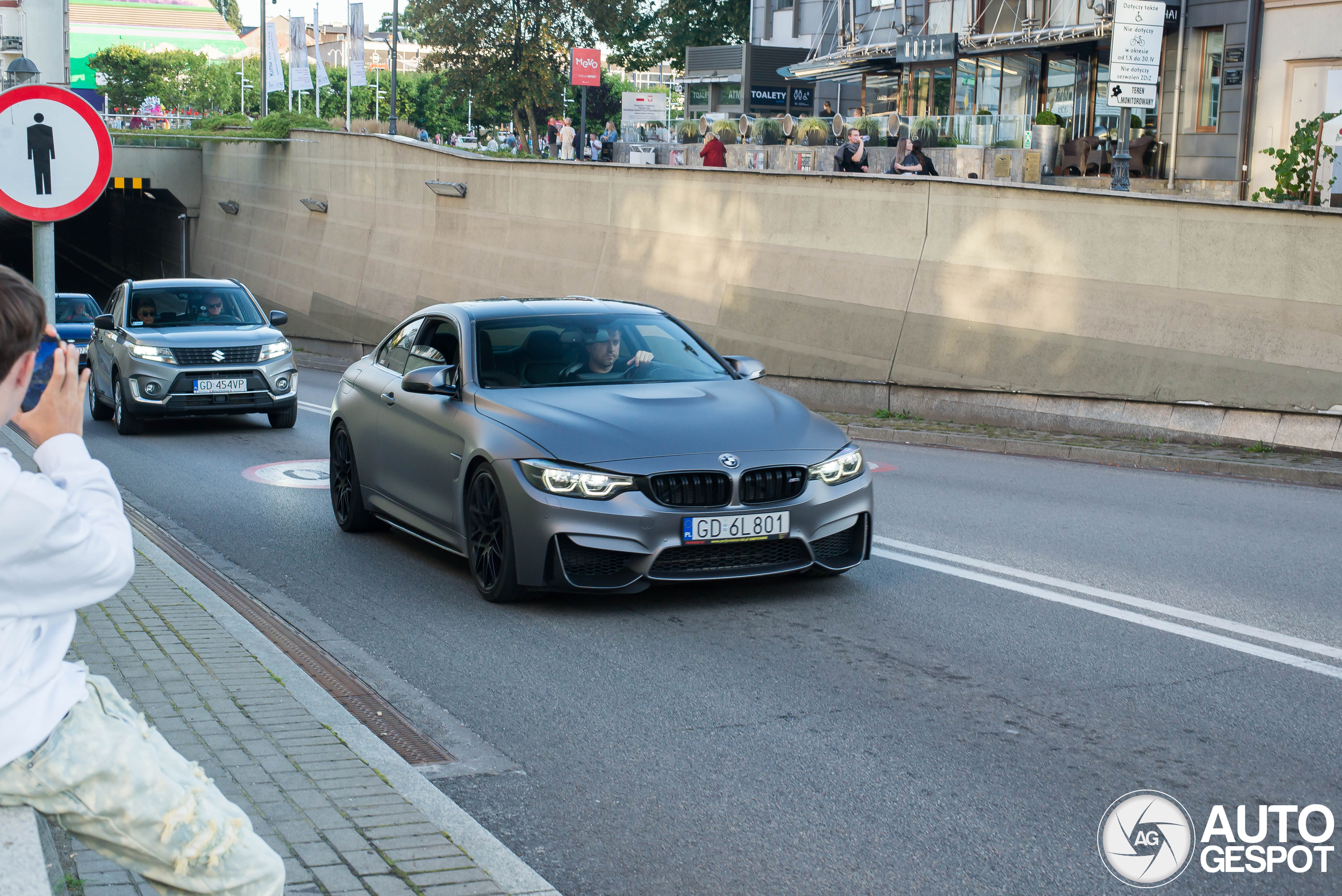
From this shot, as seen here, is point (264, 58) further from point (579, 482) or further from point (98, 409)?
point (579, 482)

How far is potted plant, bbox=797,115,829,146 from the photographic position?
3150 centimetres

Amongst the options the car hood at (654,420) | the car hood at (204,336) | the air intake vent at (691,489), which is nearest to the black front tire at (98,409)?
the car hood at (204,336)

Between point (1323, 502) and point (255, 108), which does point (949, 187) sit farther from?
point (255, 108)

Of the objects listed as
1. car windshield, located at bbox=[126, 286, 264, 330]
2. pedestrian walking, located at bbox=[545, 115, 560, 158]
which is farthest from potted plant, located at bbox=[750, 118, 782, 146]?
car windshield, located at bbox=[126, 286, 264, 330]

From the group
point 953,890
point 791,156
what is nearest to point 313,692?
point 953,890

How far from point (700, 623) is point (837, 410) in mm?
12093

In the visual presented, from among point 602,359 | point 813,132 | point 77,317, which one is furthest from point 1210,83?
point 602,359

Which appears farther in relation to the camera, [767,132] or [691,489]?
[767,132]

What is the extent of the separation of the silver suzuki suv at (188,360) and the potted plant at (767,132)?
57.0 ft

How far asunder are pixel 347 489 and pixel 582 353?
7.57ft

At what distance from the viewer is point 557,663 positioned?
21.2 feet

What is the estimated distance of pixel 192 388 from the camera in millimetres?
16547

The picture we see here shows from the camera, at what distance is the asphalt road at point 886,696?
4297 mm

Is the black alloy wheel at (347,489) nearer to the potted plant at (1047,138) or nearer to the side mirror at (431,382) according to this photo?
the side mirror at (431,382)
